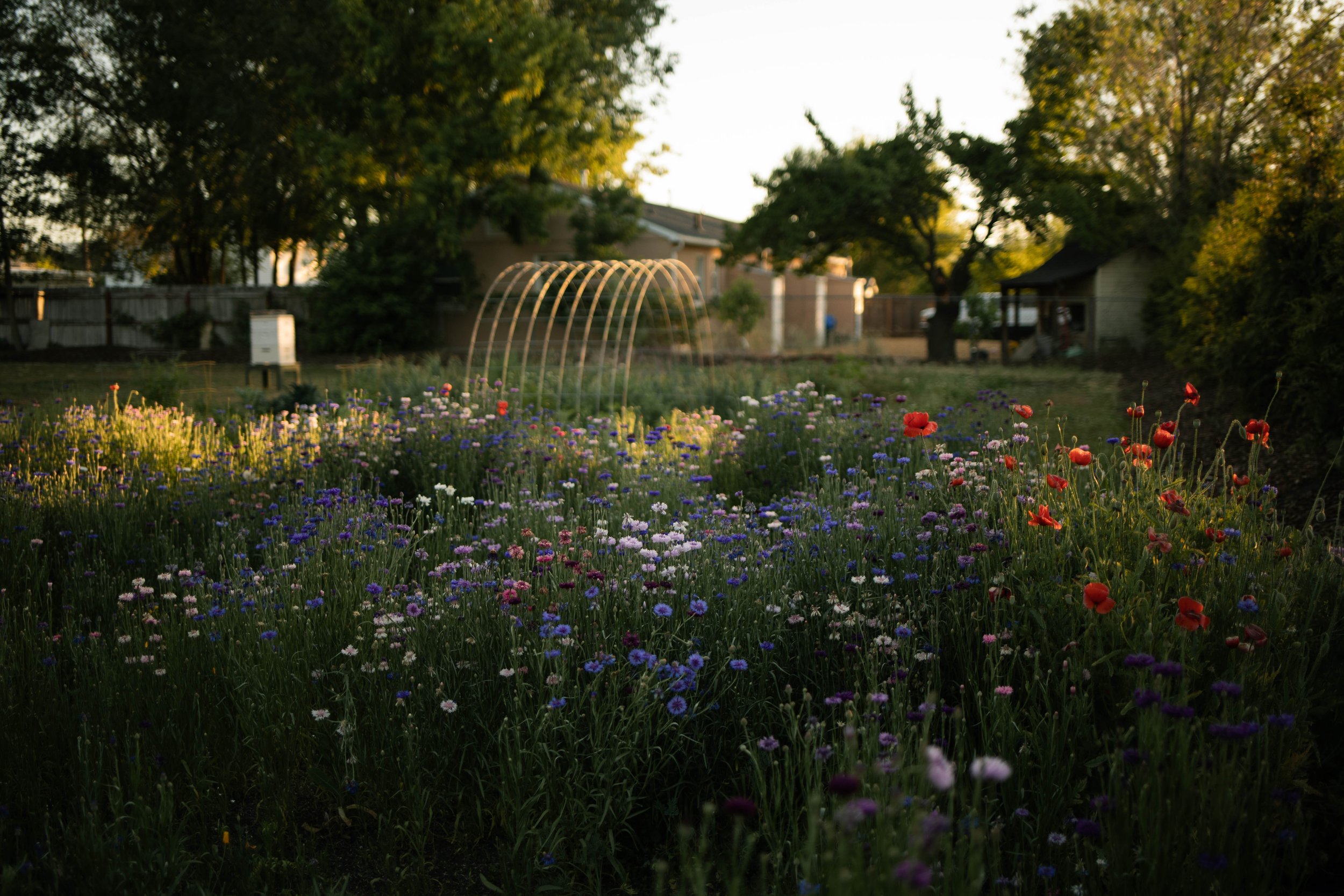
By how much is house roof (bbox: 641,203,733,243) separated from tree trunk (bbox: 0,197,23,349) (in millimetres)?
15640

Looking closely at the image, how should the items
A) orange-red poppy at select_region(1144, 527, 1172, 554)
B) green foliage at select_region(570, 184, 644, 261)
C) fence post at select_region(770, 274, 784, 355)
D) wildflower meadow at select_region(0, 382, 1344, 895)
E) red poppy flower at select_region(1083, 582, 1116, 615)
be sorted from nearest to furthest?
wildflower meadow at select_region(0, 382, 1344, 895), red poppy flower at select_region(1083, 582, 1116, 615), orange-red poppy at select_region(1144, 527, 1172, 554), green foliage at select_region(570, 184, 644, 261), fence post at select_region(770, 274, 784, 355)

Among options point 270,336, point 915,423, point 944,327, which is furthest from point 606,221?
point 915,423

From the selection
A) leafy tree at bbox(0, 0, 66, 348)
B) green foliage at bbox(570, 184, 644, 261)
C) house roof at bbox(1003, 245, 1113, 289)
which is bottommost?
house roof at bbox(1003, 245, 1113, 289)

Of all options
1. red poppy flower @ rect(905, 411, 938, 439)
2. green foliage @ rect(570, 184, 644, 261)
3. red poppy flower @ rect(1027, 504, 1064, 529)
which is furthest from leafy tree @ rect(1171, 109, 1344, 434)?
green foliage @ rect(570, 184, 644, 261)

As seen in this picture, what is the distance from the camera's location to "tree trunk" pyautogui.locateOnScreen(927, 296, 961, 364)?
882 inches

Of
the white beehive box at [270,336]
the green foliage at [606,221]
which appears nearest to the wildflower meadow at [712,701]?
the white beehive box at [270,336]

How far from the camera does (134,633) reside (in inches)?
130

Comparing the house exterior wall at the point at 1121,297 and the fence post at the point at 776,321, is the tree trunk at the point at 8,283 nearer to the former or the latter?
the fence post at the point at 776,321

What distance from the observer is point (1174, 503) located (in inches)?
118

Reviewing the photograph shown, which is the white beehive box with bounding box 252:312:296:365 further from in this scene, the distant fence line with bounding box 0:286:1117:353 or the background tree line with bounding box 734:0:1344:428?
the background tree line with bounding box 734:0:1344:428

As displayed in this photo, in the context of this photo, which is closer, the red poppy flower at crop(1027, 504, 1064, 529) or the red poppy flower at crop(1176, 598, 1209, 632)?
the red poppy flower at crop(1176, 598, 1209, 632)

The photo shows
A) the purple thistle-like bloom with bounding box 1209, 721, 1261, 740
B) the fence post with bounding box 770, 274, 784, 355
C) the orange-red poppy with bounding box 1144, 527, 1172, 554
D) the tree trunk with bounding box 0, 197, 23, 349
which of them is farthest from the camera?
the fence post with bounding box 770, 274, 784, 355

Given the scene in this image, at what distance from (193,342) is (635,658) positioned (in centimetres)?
2539

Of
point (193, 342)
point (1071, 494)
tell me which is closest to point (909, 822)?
point (1071, 494)
